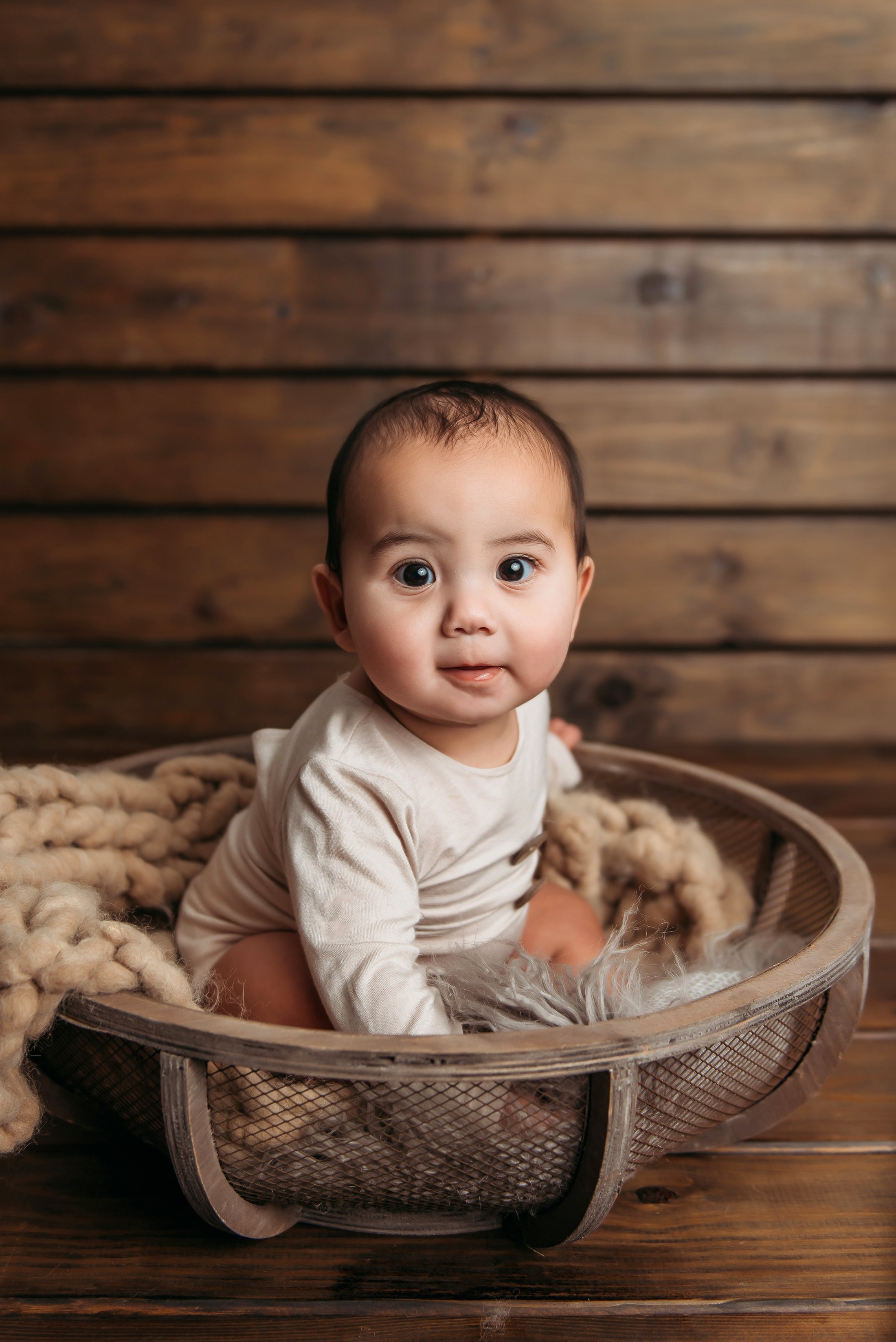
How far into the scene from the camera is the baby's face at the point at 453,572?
25.5 inches

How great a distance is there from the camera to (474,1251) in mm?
619

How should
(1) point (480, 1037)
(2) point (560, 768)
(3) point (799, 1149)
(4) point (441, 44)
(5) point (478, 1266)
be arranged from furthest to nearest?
(4) point (441, 44) < (2) point (560, 768) < (3) point (799, 1149) < (5) point (478, 1266) < (1) point (480, 1037)

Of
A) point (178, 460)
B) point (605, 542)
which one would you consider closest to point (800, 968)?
point (605, 542)

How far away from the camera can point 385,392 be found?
140 centimetres

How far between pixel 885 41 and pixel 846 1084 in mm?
1202

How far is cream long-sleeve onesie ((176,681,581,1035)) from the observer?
63 centimetres

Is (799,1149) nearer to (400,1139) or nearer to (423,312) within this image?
(400,1139)

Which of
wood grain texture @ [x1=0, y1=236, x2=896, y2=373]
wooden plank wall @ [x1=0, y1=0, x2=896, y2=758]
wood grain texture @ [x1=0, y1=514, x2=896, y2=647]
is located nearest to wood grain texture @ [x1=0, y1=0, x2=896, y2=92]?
wooden plank wall @ [x1=0, y1=0, x2=896, y2=758]


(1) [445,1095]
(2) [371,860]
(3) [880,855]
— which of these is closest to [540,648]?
(2) [371,860]

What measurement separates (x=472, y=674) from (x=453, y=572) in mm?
61

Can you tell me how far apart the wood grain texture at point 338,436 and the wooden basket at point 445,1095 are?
2.87 feet

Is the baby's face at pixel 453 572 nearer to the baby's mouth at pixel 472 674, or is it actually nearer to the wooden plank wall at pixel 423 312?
the baby's mouth at pixel 472 674

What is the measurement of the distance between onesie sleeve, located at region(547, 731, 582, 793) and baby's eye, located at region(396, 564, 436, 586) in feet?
1.10

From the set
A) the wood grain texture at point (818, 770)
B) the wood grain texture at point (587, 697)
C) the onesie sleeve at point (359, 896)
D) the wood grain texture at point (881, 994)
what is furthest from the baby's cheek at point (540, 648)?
the wood grain texture at point (587, 697)
